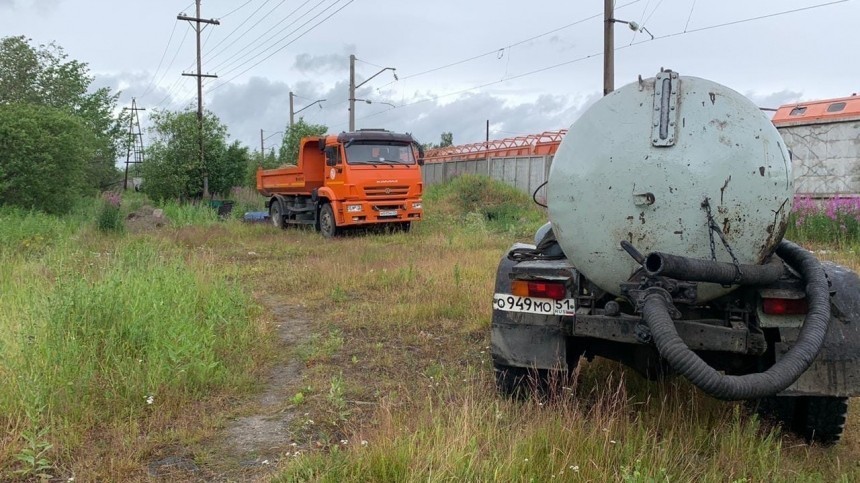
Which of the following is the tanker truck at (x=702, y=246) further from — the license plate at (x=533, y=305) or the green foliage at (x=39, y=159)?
the green foliage at (x=39, y=159)

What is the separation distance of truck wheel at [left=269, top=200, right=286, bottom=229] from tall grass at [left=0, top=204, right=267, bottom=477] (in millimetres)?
11426

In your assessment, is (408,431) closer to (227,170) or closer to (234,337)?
(234,337)

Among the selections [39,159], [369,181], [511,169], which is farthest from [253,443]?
[511,169]

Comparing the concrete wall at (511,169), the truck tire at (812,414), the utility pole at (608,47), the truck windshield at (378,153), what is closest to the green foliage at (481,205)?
the concrete wall at (511,169)

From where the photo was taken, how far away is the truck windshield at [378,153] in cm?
1412

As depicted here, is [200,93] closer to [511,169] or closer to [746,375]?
[511,169]

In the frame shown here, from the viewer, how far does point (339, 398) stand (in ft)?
13.4

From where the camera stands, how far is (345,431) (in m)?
3.56

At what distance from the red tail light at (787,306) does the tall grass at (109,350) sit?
3414mm

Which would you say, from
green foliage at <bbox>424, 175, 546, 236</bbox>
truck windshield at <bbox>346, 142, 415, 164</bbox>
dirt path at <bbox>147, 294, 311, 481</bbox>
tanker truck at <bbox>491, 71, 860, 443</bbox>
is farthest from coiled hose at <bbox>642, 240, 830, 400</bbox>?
green foliage at <bbox>424, 175, 546, 236</bbox>

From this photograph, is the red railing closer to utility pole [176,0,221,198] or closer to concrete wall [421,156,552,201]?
concrete wall [421,156,552,201]

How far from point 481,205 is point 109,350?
1706cm

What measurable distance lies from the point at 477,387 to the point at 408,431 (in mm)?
1083

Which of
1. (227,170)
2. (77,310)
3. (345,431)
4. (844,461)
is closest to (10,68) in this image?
(227,170)
